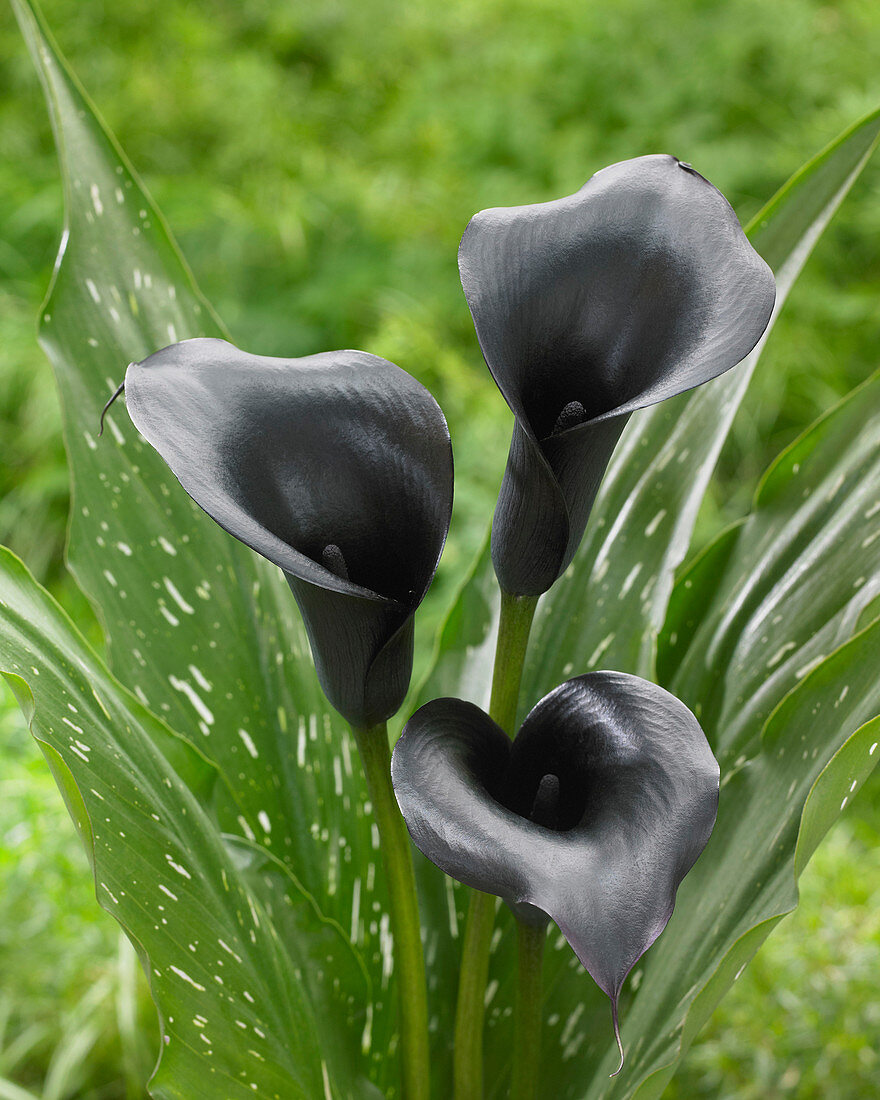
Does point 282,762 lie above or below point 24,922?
above

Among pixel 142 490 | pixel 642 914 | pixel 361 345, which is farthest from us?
pixel 361 345

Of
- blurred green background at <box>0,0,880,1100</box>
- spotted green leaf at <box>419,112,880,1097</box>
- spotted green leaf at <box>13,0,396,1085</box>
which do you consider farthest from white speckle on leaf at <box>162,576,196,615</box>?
blurred green background at <box>0,0,880,1100</box>

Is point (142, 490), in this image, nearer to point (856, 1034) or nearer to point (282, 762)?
point (282, 762)

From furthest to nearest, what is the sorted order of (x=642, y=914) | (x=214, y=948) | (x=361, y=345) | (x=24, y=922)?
(x=361, y=345) < (x=24, y=922) < (x=214, y=948) < (x=642, y=914)

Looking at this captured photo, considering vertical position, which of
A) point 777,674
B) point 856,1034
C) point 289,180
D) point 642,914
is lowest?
point 856,1034

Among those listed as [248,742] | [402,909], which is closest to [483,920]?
[402,909]

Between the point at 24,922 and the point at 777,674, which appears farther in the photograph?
the point at 24,922

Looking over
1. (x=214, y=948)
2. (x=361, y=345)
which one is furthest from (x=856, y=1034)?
(x=361, y=345)
